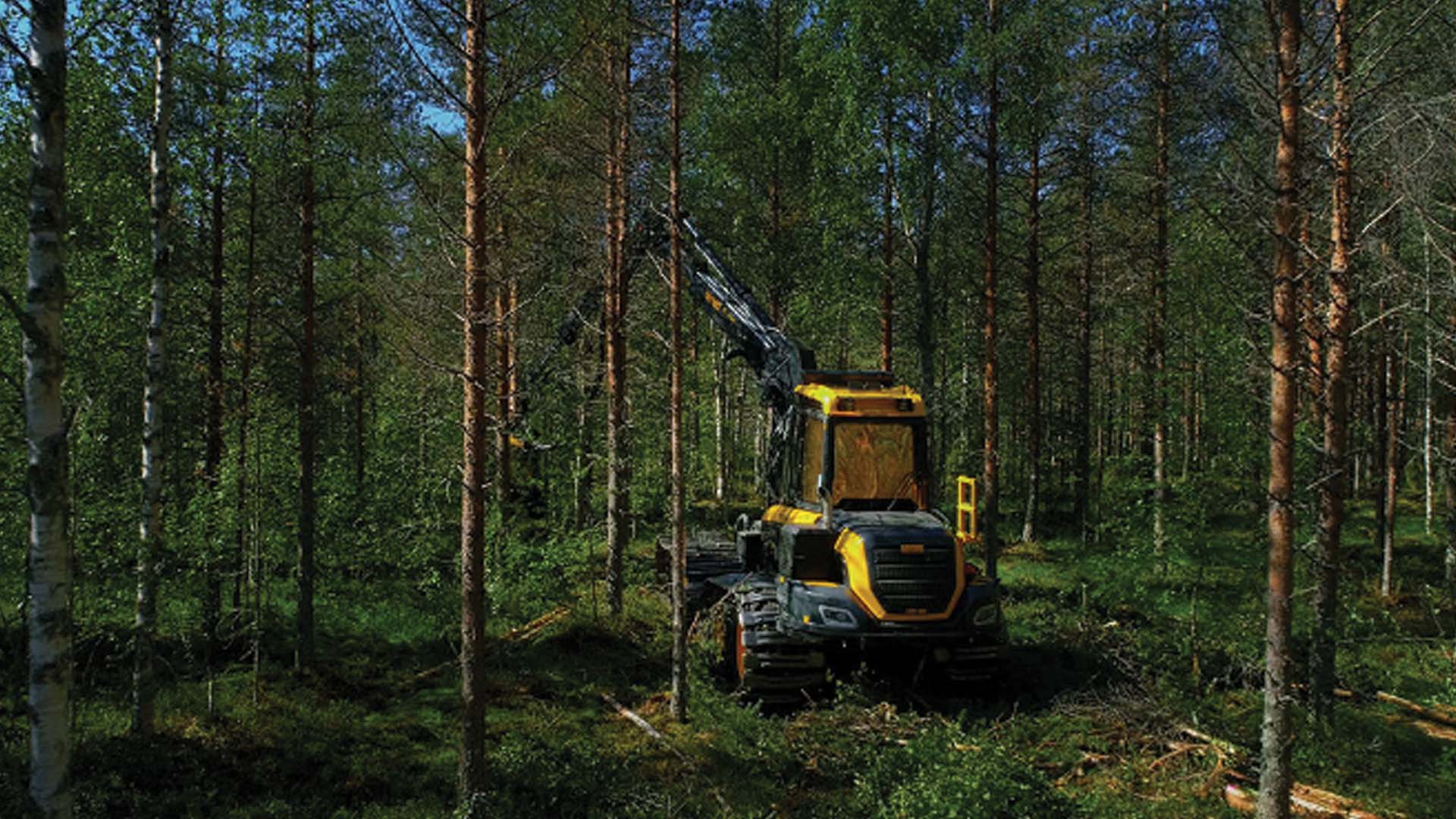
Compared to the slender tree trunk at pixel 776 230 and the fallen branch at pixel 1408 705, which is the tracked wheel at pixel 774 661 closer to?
the fallen branch at pixel 1408 705

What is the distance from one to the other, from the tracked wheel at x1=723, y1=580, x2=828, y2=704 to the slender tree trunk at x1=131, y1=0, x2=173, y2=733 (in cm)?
647

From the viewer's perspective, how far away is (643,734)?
903 cm

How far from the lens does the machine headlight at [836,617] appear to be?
31.3 ft

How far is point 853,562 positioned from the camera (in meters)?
9.73

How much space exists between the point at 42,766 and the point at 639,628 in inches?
364

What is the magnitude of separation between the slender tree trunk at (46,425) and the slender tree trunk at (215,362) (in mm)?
5867

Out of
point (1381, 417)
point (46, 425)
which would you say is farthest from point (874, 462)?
point (1381, 417)

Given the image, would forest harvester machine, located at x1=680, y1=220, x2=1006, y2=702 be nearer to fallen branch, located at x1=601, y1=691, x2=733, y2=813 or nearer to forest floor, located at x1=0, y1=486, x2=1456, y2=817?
forest floor, located at x1=0, y1=486, x2=1456, y2=817

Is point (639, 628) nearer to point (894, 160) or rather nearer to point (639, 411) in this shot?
point (639, 411)

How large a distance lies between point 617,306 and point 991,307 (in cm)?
799

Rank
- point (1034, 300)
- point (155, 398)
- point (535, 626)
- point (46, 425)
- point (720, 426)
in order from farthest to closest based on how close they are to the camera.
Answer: point (720, 426), point (1034, 300), point (535, 626), point (155, 398), point (46, 425)

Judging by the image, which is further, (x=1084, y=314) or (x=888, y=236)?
(x=1084, y=314)

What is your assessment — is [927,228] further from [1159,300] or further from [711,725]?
[711,725]

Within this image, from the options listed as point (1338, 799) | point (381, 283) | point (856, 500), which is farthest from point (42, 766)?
point (1338, 799)
